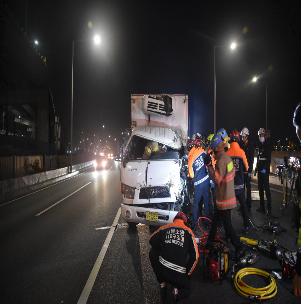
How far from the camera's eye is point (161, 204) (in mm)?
6969

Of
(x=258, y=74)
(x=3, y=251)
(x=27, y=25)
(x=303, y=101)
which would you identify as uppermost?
(x=27, y=25)

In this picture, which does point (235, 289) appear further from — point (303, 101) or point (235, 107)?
point (235, 107)

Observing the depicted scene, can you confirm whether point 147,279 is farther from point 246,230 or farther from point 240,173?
point 240,173

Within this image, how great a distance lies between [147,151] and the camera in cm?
793

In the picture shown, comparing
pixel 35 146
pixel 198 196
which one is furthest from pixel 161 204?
pixel 35 146

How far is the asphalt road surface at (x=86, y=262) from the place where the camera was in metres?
4.47

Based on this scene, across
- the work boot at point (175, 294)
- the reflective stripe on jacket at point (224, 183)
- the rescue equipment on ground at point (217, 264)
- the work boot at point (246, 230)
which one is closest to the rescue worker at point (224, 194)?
the reflective stripe on jacket at point (224, 183)

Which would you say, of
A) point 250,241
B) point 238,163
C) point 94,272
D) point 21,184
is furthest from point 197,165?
point 21,184

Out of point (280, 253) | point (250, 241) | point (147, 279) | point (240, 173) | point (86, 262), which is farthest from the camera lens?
point (240, 173)

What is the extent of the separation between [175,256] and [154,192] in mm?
2903

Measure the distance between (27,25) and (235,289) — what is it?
4677 centimetres

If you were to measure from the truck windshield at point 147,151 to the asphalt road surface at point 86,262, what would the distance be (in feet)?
5.74

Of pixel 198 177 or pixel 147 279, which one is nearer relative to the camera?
pixel 147 279

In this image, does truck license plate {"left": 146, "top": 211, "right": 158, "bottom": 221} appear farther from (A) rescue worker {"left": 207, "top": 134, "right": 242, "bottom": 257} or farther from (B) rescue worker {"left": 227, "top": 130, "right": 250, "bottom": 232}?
(B) rescue worker {"left": 227, "top": 130, "right": 250, "bottom": 232}
